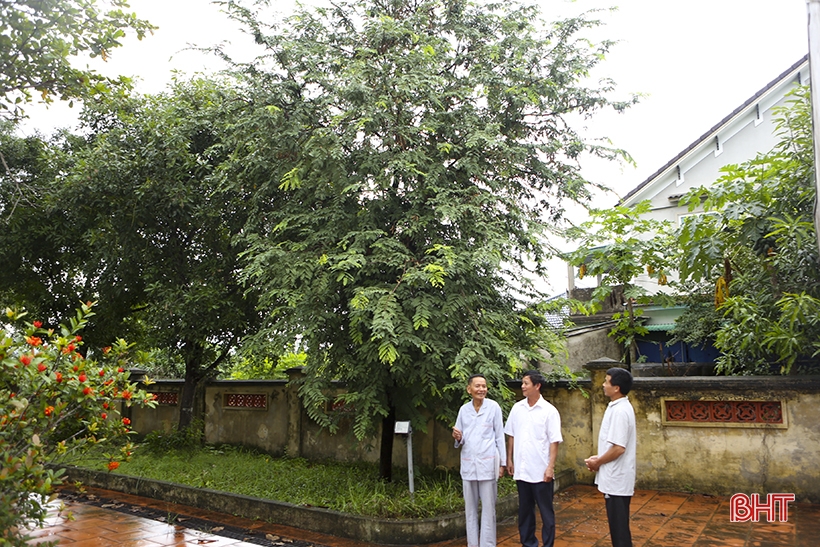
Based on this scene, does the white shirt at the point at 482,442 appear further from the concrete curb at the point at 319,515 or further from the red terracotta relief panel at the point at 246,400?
the red terracotta relief panel at the point at 246,400

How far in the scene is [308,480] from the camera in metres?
8.86

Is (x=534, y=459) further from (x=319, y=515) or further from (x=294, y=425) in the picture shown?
(x=294, y=425)

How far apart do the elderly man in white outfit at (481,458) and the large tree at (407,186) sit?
103cm

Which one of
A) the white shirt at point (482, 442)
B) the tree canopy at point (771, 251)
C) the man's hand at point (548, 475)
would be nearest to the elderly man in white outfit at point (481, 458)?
the white shirt at point (482, 442)

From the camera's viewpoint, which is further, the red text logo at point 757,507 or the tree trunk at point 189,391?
the tree trunk at point 189,391

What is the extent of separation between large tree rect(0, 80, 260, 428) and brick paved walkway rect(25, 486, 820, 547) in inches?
146

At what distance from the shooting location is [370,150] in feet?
25.5

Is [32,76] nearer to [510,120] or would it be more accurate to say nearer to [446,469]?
[510,120]

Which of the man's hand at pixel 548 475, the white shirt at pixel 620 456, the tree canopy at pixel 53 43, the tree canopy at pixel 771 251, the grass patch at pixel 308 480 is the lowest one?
the grass patch at pixel 308 480

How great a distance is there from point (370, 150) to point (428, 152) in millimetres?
768

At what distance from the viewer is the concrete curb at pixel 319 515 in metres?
6.47

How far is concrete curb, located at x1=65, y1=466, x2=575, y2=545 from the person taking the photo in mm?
6469

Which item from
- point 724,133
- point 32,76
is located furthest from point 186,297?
point 724,133

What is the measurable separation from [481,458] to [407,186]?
12.3 feet
